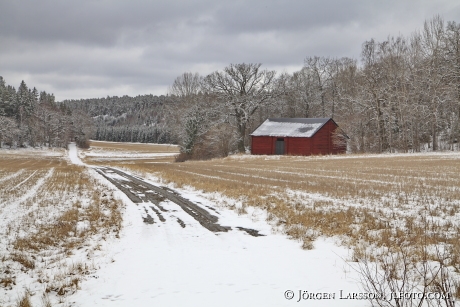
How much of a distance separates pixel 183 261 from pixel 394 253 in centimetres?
439

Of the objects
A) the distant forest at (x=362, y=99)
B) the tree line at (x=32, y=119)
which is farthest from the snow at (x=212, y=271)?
the tree line at (x=32, y=119)

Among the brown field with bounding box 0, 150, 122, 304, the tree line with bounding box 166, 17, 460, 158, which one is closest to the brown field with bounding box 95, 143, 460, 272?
the brown field with bounding box 0, 150, 122, 304

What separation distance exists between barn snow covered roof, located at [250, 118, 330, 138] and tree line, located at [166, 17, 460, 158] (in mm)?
3394

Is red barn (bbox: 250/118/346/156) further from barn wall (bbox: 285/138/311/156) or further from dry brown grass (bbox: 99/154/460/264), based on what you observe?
dry brown grass (bbox: 99/154/460/264)

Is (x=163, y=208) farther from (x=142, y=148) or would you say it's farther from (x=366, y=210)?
(x=142, y=148)

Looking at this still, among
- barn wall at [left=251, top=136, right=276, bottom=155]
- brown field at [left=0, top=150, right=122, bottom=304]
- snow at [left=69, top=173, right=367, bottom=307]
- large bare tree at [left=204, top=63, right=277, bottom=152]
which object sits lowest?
brown field at [left=0, top=150, right=122, bottom=304]

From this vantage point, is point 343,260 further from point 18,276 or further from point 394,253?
point 18,276

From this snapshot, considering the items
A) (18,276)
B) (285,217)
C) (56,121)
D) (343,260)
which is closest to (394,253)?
(343,260)

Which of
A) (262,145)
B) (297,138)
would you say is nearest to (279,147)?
(262,145)

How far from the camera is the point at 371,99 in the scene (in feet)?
161

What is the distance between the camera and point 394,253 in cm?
681

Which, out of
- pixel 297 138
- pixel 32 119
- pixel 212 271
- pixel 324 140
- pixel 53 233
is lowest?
pixel 53 233

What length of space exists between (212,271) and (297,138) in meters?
45.6

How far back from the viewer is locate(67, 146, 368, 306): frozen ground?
5336 mm
